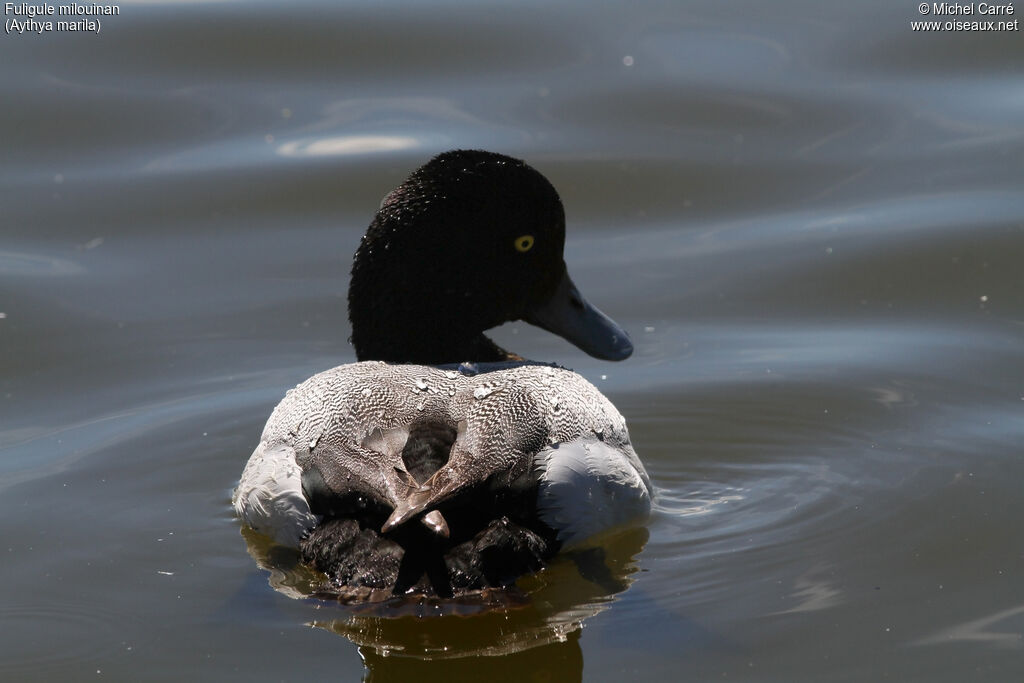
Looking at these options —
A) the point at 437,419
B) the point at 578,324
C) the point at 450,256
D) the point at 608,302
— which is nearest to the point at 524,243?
the point at 450,256

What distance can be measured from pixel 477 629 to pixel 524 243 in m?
1.98

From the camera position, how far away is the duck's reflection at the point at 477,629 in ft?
14.0

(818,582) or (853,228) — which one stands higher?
(853,228)

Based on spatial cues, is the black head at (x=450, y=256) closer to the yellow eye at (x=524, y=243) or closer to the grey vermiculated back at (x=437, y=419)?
the yellow eye at (x=524, y=243)

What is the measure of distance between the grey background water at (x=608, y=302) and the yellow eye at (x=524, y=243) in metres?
0.90

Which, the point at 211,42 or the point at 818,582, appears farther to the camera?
the point at 211,42

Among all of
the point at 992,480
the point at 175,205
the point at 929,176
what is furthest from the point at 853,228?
the point at 175,205

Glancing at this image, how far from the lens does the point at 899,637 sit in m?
4.58

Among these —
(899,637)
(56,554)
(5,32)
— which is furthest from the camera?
(5,32)

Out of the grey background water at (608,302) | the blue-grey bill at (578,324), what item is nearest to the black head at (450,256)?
the blue-grey bill at (578,324)

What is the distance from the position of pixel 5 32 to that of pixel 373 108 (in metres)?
2.56

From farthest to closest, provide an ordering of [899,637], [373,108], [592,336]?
[373,108] < [592,336] < [899,637]

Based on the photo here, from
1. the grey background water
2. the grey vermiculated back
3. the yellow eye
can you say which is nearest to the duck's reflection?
the grey background water

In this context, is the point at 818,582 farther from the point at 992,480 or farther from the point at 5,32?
the point at 5,32
